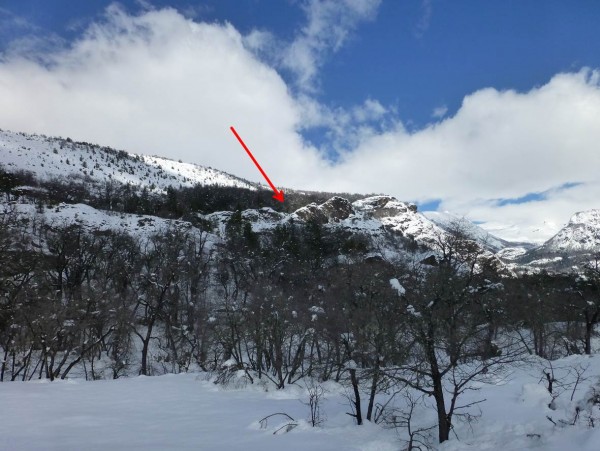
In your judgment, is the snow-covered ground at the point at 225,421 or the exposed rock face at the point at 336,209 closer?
the snow-covered ground at the point at 225,421

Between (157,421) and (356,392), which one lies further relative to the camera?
(356,392)

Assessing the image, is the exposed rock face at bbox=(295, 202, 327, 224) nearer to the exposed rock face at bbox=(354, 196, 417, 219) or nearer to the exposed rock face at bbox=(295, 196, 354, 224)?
the exposed rock face at bbox=(295, 196, 354, 224)

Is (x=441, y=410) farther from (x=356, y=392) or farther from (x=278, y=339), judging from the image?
(x=278, y=339)

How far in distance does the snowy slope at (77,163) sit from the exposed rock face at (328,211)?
193 ft

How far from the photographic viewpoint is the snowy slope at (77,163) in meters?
121

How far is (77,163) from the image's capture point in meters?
141

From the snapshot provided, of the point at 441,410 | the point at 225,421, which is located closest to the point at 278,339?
the point at 225,421

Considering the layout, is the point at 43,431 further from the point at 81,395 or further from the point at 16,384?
the point at 16,384

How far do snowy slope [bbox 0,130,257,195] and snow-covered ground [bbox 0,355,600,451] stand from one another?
358ft

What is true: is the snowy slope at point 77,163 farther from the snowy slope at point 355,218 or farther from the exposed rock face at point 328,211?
the exposed rock face at point 328,211

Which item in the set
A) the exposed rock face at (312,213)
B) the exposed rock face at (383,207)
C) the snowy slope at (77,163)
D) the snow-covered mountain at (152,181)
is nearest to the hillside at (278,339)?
the exposed rock face at (312,213)

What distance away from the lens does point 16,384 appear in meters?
20.9

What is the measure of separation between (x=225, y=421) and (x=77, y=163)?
501ft

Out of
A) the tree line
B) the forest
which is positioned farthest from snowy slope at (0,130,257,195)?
the tree line
